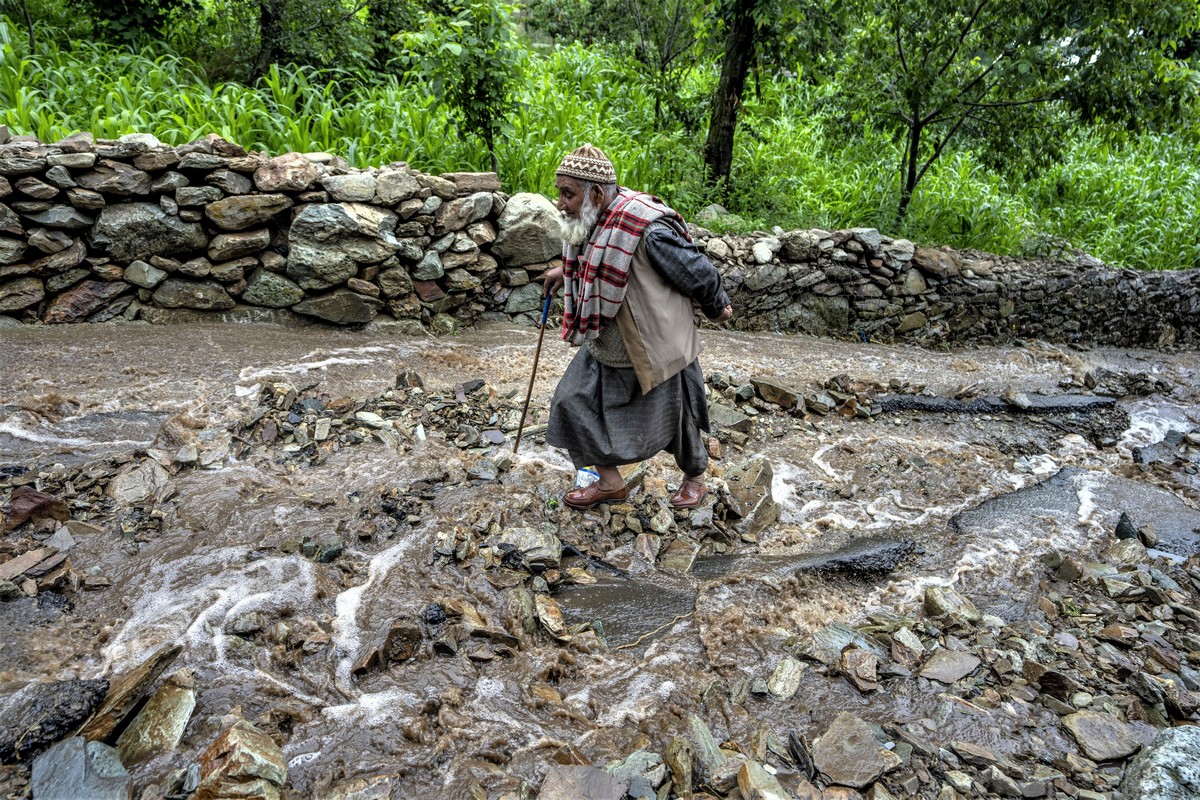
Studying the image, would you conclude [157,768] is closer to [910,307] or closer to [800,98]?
[910,307]

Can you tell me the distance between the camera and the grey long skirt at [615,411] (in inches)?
132

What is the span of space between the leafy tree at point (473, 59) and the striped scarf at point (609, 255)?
12.6ft

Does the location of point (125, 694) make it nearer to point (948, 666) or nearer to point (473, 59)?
point (948, 666)

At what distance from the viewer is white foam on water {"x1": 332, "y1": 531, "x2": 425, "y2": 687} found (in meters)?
2.70

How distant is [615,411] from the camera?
11.1 ft

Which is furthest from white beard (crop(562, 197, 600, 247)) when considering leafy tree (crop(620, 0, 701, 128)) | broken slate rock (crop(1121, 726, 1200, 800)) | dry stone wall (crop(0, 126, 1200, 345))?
leafy tree (crop(620, 0, 701, 128))

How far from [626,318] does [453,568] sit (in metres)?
1.34

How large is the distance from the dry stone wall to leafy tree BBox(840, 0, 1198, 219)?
1.47 meters

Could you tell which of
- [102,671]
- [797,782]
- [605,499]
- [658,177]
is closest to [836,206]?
[658,177]

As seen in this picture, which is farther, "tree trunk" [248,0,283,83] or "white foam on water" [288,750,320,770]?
"tree trunk" [248,0,283,83]

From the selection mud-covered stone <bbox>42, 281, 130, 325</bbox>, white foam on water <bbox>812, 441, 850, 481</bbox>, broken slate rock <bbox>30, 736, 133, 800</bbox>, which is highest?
mud-covered stone <bbox>42, 281, 130, 325</bbox>

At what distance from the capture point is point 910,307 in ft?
25.4

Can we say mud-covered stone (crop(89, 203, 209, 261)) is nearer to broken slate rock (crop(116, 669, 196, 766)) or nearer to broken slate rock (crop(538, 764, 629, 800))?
broken slate rock (crop(116, 669, 196, 766))

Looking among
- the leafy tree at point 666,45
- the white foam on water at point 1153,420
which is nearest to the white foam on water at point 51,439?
the leafy tree at point 666,45
